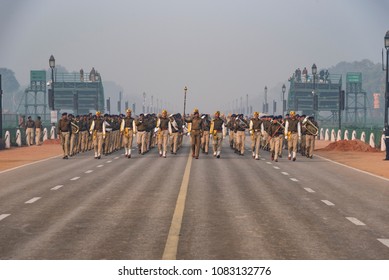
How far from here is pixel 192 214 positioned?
13719mm

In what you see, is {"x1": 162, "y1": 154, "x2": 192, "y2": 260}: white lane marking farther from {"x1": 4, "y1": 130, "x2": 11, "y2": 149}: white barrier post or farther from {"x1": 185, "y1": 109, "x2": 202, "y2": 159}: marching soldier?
{"x1": 4, "y1": 130, "x2": 11, "y2": 149}: white barrier post

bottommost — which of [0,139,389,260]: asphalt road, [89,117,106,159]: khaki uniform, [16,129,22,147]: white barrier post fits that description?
[16,129,22,147]: white barrier post

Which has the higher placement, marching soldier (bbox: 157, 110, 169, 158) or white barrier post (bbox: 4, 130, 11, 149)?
marching soldier (bbox: 157, 110, 169, 158)

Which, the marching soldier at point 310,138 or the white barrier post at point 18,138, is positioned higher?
the marching soldier at point 310,138

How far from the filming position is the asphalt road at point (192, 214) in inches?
393

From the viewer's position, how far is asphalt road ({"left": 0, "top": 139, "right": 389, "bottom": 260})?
9.98 m

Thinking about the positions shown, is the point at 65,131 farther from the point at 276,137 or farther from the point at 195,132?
the point at 276,137

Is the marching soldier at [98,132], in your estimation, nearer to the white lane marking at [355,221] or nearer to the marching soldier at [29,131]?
the marching soldier at [29,131]

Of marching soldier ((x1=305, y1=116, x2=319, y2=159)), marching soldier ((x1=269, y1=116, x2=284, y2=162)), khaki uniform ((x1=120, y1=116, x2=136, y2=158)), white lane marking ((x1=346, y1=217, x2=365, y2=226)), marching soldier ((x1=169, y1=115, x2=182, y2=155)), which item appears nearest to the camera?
white lane marking ((x1=346, y1=217, x2=365, y2=226))

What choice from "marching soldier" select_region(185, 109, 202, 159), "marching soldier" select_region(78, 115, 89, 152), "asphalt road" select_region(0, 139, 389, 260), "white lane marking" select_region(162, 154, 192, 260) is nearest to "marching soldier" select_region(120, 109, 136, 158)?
"marching soldier" select_region(185, 109, 202, 159)

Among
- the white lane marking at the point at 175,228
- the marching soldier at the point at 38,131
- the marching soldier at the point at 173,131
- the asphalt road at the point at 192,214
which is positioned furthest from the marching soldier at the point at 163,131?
the marching soldier at the point at 38,131

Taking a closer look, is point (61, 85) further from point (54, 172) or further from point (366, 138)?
point (54, 172)

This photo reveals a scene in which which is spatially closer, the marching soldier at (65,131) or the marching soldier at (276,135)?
the marching soldier at (276,135)

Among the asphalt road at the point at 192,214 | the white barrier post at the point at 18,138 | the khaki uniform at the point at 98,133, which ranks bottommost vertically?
the white barrier post at the point at 18,138
